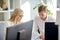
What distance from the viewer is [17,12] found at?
2840mm

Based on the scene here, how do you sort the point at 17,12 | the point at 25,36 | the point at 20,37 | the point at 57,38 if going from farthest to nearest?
1. the point at 17,12
2. the point at 25,36
3. the point at 20,37
4. the point at 57,38

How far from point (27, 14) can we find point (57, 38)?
2647mm

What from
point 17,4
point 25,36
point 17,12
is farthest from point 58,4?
point 25,36

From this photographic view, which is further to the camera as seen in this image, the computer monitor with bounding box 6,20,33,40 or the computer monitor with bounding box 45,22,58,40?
the computer monitor with bounding box 6,20,33,40

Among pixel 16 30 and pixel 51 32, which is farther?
pixel 16 30

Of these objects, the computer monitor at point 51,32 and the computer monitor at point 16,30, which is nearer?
the computer monitor at point 51,32

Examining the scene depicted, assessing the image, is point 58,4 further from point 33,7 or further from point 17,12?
point 17,12

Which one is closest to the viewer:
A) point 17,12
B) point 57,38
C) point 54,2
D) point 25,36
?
point 57,38

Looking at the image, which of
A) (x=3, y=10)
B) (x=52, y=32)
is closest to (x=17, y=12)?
(x=3, y=10)

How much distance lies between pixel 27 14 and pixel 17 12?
112 centimetres

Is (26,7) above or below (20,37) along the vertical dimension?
above

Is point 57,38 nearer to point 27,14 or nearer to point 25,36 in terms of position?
point 25,36

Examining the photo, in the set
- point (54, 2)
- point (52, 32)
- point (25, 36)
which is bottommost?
point (25, 36)

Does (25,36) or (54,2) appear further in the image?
(54,2)
